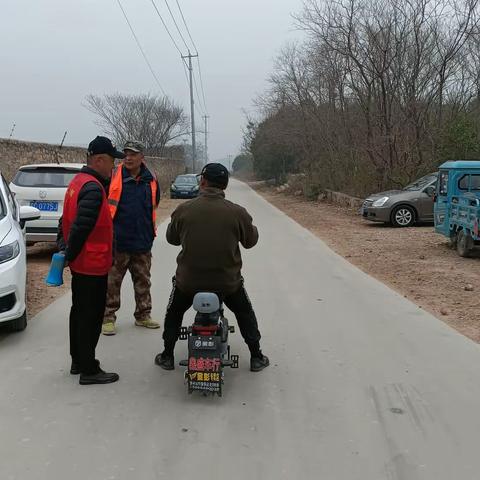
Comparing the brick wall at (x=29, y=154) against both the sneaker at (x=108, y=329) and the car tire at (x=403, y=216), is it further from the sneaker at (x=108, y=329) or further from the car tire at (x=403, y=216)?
the car tire at (x=403, y=216)

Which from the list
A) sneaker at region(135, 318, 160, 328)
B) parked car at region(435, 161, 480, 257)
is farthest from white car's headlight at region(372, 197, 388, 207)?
sneaker at region(135, 318, 160, 328)

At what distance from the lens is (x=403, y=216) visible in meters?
16.0

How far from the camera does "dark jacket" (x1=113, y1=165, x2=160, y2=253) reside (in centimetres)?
536

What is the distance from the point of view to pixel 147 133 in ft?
192

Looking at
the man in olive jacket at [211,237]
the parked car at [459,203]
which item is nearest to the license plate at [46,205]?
the man in olive jacket at [211,237]

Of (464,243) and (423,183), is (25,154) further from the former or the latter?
(464,243)

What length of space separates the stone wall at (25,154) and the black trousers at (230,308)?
415 inches

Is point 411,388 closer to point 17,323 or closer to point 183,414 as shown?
point 183,414

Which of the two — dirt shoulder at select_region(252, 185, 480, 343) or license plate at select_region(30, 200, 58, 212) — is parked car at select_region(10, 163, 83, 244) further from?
dirt shoulder at select_region(252, 185, 480, 343)

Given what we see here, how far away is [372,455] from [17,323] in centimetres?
383

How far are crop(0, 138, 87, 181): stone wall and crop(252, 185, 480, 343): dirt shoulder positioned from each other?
26.0 feet

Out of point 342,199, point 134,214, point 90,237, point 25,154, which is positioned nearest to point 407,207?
point 342,199

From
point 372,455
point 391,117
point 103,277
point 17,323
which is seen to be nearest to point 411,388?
point 372,455

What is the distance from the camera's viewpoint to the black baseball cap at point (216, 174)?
4.14m
